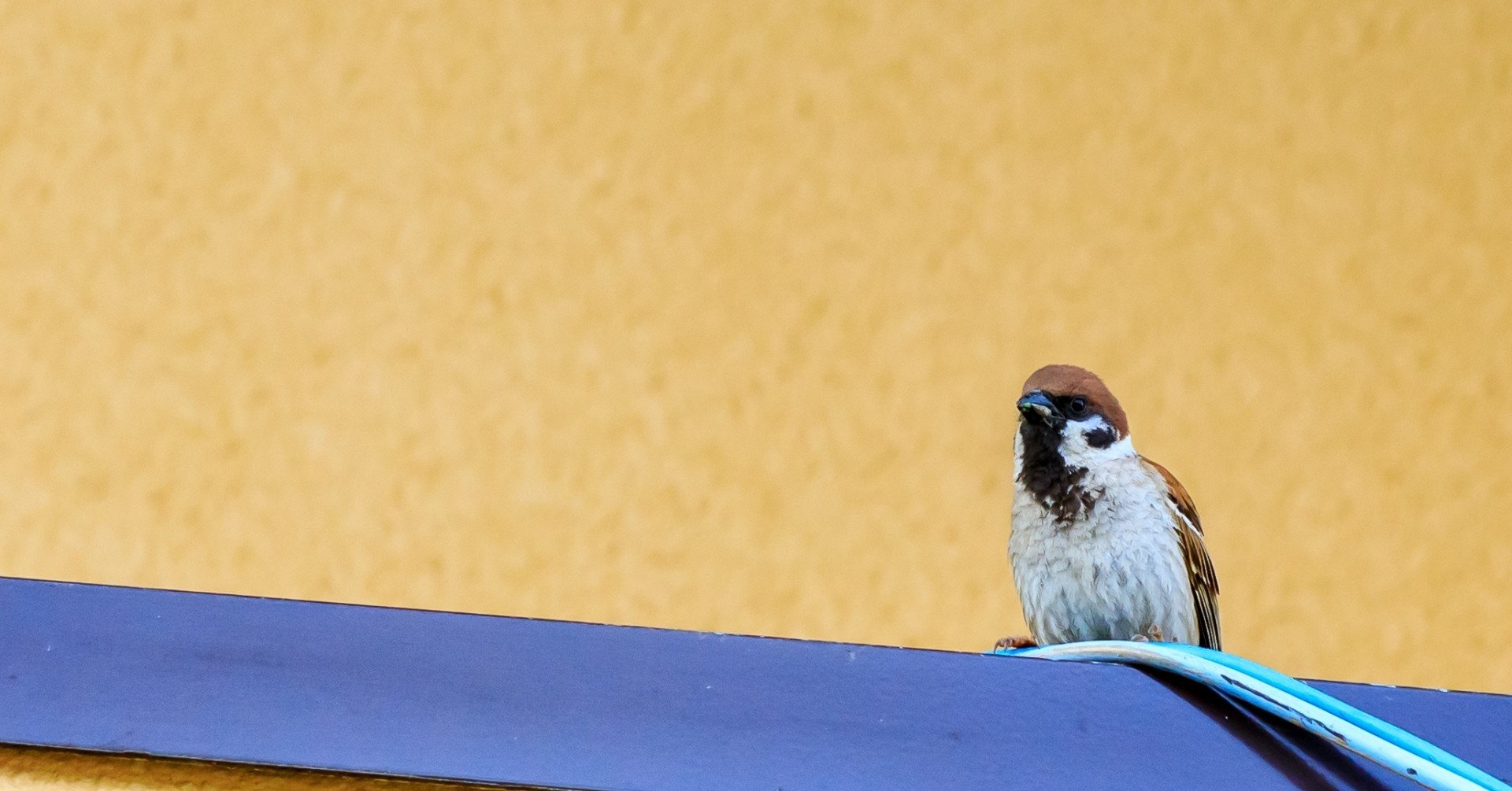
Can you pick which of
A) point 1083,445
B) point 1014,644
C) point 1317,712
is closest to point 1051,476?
point 1083,445

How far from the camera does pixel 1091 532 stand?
905 millimetres

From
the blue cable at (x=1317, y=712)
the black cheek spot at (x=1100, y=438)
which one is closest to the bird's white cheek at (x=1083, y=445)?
the black cheek spot at (x=1100, y=438)

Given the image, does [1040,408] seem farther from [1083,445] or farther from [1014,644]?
[1014,644]

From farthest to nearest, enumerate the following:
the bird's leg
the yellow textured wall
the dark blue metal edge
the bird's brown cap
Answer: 1. the yellow textured wall
2. the bird's brown cap
3. the bird's leg
4. the dark blue metal edge

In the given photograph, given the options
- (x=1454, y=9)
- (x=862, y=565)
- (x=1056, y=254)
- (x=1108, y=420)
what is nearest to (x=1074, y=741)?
(x=1108, y=420)

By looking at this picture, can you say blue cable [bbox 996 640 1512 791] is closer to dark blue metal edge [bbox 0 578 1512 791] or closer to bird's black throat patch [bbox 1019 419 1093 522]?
dark blue metal edge [bbox 0 578 1512 791]

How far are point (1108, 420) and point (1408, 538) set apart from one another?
0.47m

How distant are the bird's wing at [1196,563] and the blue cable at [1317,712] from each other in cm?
33

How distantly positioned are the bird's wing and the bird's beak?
8 cm

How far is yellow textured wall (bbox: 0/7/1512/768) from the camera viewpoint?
117 centimetres

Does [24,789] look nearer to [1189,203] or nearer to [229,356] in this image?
[229,356]

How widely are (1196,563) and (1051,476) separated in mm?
119

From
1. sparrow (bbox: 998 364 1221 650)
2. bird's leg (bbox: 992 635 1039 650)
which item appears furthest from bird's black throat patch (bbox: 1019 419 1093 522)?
bird's leg (bbox: 992 635 1039 650)

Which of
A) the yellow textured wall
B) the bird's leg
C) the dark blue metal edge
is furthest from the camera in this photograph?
the yellow textured wall
